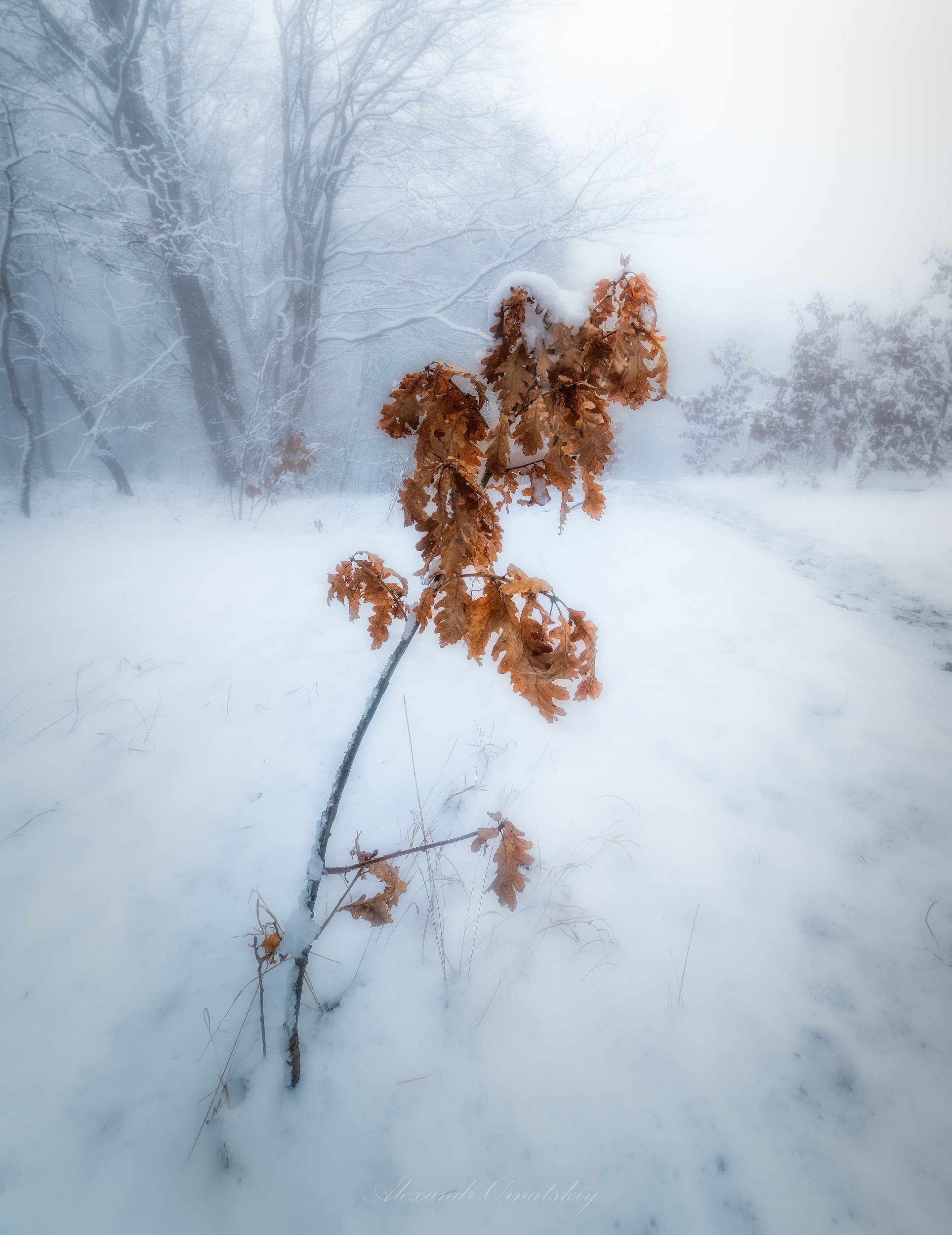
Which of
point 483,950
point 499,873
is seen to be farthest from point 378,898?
point 483,950

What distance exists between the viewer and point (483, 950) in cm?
176

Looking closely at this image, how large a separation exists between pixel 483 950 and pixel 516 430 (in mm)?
1853

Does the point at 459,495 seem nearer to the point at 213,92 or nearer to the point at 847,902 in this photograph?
the point at 847,902

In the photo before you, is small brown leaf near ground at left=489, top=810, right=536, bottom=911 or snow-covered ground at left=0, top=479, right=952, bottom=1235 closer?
snow-covered ground at left=0, top=479, right=952, bottom=1235

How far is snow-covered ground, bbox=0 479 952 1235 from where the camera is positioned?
1.24 meters

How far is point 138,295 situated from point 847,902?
25482 mm

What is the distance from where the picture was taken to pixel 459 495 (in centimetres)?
114

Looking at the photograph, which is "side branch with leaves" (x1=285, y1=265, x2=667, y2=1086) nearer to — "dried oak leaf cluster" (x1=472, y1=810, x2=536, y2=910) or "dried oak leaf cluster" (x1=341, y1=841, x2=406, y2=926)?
"dried oak leaf cluster" (x1=341, y1=841, x2=406, y2=926)

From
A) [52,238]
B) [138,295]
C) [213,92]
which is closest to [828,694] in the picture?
[52,238]

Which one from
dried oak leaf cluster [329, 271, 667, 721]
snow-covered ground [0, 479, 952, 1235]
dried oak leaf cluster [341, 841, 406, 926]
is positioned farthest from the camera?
dried oak leaf cluster [341, 841, 406, 926]

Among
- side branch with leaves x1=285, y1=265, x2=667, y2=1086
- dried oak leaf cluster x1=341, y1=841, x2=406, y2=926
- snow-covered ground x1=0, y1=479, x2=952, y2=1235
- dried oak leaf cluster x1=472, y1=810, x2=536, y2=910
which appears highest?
side branch with leaves x1=285, y1=265, x2=667, y2=1086

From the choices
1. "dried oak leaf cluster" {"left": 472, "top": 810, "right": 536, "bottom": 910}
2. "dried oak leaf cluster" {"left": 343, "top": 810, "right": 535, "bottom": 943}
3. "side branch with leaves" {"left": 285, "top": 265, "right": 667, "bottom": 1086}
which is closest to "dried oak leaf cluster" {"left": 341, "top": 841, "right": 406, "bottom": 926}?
"dried oak leaf cluster" {"left": 343, "top": 810, "right": 535, "bottom": 943}

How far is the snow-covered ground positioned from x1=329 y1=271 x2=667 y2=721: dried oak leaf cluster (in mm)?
1280

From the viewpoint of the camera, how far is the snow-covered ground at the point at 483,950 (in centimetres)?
124
